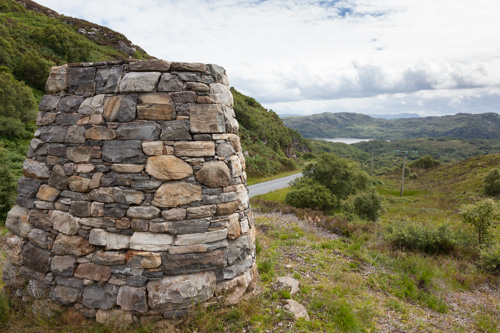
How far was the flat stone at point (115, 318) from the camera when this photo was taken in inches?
140

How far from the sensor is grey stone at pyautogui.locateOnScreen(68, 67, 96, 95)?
3873 mm

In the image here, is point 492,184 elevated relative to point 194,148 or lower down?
lower down

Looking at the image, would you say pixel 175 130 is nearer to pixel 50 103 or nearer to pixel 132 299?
pixel 50 103

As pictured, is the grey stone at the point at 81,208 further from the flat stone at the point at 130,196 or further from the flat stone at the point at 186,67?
the flat stone at the point at 186,67

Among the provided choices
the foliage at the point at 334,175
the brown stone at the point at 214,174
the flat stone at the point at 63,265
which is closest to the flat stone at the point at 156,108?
the brown stone at the point at 214,174

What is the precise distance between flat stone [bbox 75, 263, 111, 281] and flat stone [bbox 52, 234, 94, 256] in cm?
20

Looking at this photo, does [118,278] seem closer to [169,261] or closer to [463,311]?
[169,261]

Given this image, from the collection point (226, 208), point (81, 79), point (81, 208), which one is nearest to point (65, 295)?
point (81, 208)

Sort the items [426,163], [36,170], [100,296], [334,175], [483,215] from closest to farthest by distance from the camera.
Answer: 1. [100,296]
2. [36,170]
3. [483,215]
4. [334,175]
5. [426,163]

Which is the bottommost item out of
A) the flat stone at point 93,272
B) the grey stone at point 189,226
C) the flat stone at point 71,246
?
the flat stone at point 93,272

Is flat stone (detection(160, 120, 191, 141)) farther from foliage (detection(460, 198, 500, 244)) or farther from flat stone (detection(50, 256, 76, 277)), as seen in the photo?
foliage (detection(460, 198, 500, 244))

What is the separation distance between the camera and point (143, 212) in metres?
3.56

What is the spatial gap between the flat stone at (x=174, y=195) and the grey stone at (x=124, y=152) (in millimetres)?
542

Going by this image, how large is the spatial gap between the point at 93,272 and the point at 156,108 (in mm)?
2606
